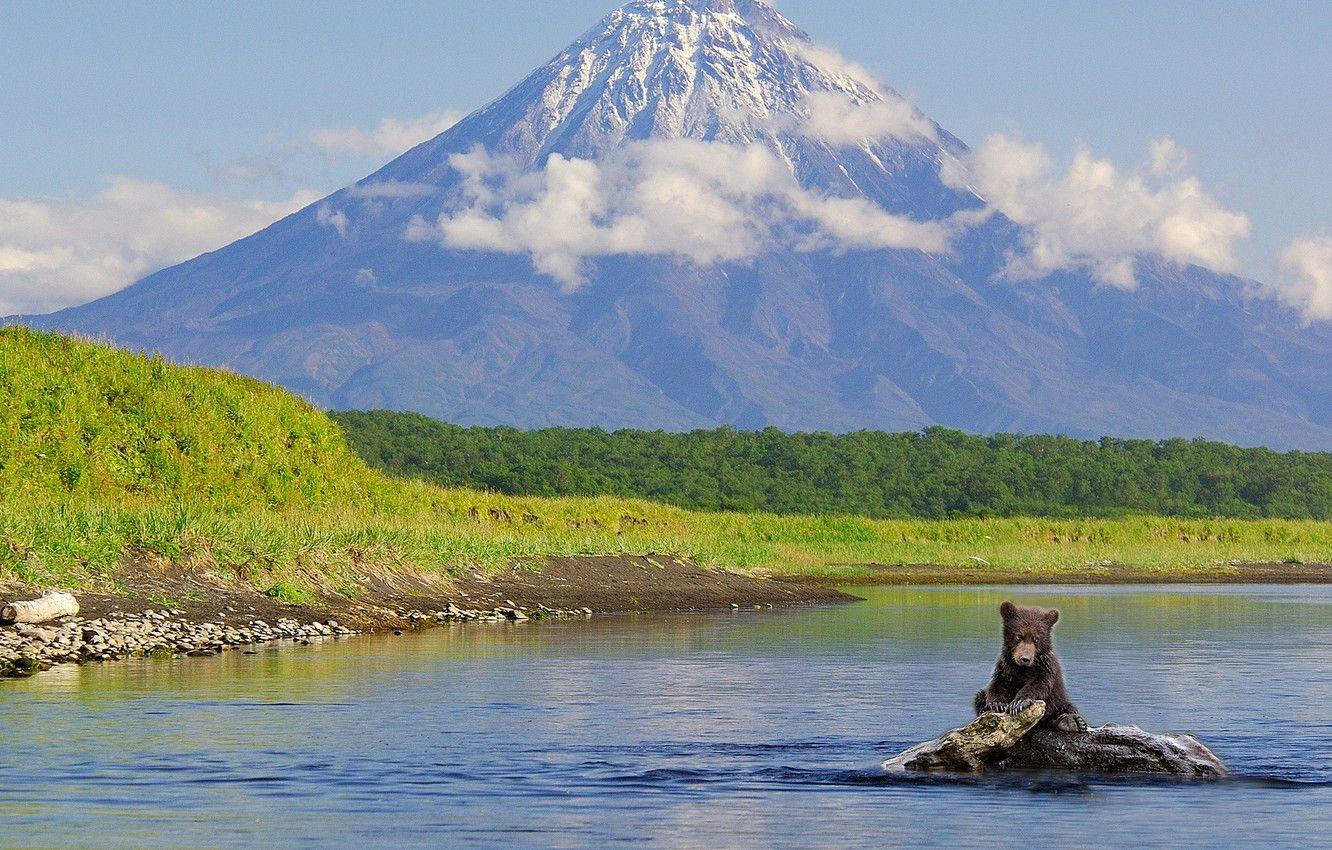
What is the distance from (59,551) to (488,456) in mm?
90946

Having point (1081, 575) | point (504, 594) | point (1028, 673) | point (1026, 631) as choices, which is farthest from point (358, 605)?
point (1081, 575)

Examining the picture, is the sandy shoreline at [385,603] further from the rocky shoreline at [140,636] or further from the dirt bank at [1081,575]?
the dirt bank at [1081,575]

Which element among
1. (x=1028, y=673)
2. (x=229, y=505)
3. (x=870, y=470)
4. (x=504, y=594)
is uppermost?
(x=870, y=470)

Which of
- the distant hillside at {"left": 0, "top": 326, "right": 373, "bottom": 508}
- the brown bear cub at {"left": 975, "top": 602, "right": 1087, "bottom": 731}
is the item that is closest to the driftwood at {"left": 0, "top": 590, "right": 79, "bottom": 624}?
the distant hillside at {"left": 0, "top": 326, "right": 373, "bottom": 508}

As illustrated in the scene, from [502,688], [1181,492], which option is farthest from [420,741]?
[1181,492]

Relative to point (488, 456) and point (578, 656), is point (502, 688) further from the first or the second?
point (488, 456)

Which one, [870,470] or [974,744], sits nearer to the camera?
[974,744]

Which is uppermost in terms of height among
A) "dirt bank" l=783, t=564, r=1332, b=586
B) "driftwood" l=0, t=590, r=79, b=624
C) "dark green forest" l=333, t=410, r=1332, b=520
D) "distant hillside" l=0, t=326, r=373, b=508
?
"dark green forest" l=333, t=410, r=1332, b=520

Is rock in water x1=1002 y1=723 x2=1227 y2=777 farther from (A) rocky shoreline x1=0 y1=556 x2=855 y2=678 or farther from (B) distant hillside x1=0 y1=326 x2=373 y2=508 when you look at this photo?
(B) distant hillside x1=0 y1=326 x2=373 y2=508

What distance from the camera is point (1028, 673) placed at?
55.8ft

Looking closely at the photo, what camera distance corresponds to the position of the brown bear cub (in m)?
16.5

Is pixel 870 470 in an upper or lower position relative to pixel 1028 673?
upper

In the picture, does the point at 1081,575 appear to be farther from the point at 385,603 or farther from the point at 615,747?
the point at 615,747

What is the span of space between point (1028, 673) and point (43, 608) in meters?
17.1
